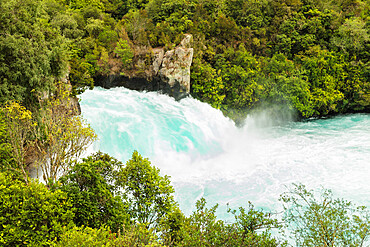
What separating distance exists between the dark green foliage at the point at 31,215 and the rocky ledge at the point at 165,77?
51.1 ft

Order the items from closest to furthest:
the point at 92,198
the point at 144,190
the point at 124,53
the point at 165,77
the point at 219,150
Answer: the point at 92,198 < the point at 144,190 < the point at 219,150 < the point at 165,77 < the point at 124,53

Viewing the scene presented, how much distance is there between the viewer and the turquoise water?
15.2 metres

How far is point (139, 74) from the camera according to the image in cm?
2295

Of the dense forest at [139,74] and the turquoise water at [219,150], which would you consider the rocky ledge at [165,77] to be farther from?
the turquoise water at [219,150]

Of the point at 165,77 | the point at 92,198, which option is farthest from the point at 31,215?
the point at 165,77

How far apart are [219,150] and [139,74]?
9.29m

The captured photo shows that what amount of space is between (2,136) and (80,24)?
19.4 m

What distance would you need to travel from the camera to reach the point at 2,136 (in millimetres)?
10953

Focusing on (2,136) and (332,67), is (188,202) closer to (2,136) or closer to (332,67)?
(2,136)

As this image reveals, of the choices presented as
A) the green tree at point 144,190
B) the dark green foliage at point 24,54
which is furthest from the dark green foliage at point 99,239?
the dark green foliage at point 24,54

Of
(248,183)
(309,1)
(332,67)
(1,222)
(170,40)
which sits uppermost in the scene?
(309,1)

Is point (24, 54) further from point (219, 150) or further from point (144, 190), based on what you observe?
point (219, 150)

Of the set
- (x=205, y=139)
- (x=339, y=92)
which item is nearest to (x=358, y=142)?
(x=339, y=92)

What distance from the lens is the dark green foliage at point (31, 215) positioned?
7.04 meters
